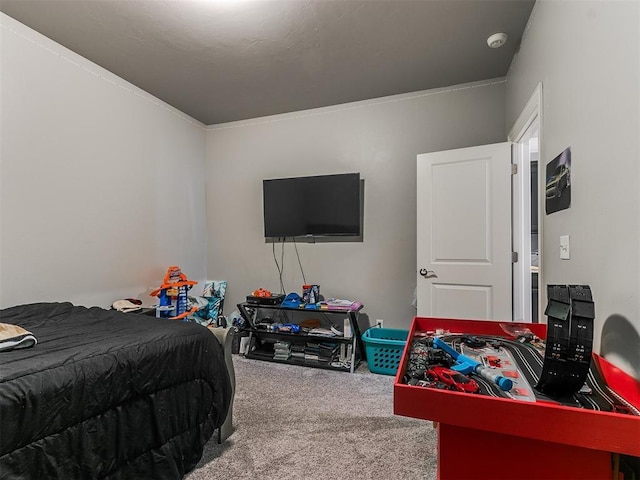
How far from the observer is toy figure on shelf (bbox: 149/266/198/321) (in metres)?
3.09

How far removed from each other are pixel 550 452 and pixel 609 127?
1065 mm

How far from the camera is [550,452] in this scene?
85 centimetres

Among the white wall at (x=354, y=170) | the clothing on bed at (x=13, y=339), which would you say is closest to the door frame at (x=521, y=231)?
the white wall at (x=354, y=170)

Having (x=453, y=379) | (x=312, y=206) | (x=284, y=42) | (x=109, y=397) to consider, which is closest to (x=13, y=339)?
(x=109, y=397)

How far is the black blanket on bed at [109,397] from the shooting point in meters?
1.11

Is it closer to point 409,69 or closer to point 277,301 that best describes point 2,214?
point 277,301

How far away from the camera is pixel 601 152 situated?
1209 mm

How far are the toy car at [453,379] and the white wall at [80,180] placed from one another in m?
2.71

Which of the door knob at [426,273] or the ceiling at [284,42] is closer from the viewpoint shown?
the ceiling at [284,42]

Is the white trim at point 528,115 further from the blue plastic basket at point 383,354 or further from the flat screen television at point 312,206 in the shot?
the blue plastic basket at point 383,354

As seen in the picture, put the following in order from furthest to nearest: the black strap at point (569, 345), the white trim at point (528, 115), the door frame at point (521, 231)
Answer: the door frame at point (521, 231) < the white trim at point (528, 115) < the black strap at point (569, 345)

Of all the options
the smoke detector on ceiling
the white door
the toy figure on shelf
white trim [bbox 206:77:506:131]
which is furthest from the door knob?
the toy figure on shelf

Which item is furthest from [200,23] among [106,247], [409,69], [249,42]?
[106,247]

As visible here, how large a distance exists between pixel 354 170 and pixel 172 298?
221 cm
